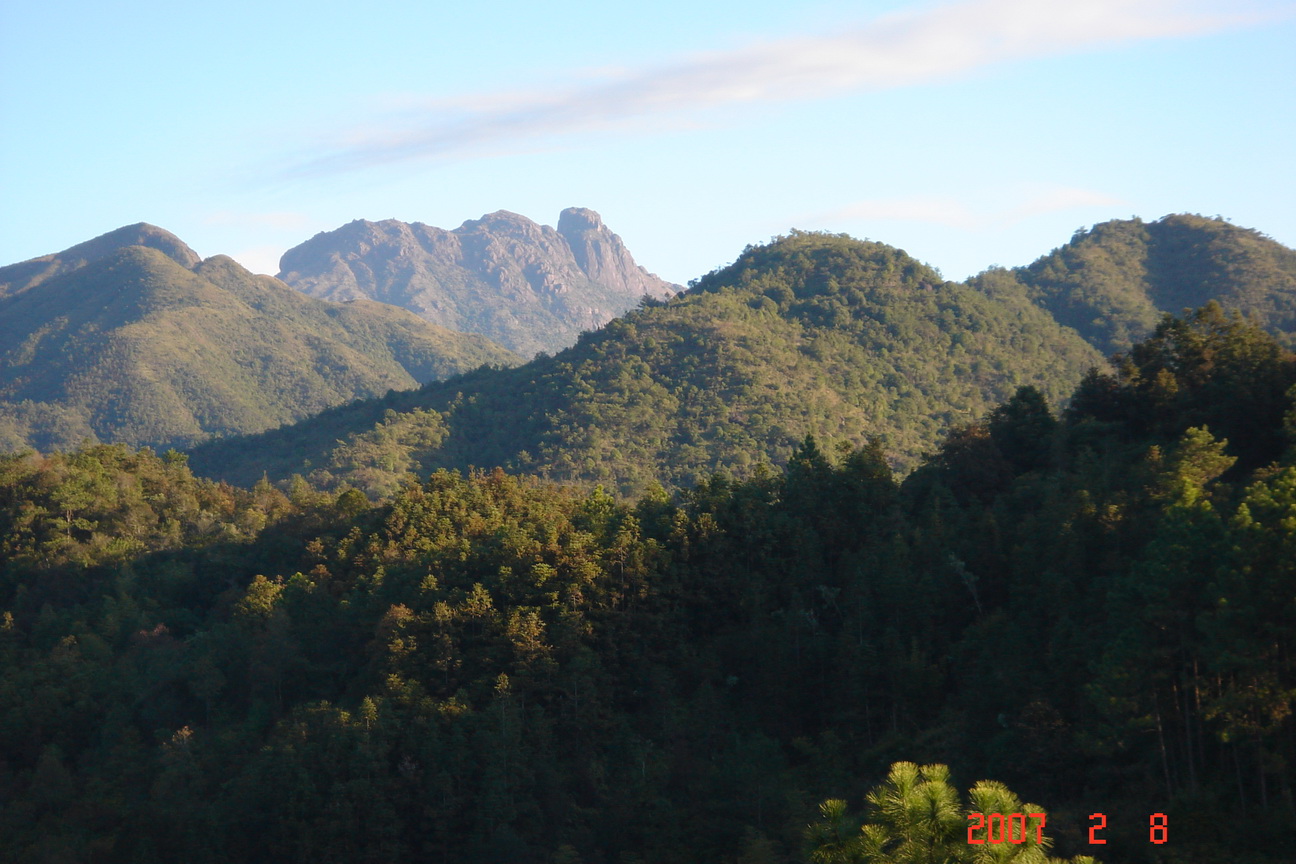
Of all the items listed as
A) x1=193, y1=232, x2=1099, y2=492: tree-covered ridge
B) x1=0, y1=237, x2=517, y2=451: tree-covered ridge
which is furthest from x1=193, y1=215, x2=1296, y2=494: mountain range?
x1=0, y1=237, x2=517, y2=451: tree-covered ridge

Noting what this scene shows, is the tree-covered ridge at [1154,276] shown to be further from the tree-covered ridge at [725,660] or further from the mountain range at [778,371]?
the tree-covered ridge at [725,660]

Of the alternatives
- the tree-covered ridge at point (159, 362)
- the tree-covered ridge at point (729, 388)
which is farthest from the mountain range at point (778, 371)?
the tree-covered ridge at point (159, 362)

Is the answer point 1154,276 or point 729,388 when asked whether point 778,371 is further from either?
point 1154,276

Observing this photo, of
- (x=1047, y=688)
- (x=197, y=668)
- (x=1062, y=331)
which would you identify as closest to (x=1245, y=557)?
(x=1047, y=688)

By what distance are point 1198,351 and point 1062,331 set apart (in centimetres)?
7041

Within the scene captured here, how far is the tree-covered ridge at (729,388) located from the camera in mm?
78875

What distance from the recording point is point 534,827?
27.1 m

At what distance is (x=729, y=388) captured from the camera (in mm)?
83875

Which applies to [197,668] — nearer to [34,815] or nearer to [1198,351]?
[34,815]

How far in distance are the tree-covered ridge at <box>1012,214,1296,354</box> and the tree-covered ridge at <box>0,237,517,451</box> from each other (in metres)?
102

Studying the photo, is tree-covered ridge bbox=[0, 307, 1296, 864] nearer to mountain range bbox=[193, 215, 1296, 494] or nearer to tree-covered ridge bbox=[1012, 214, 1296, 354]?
mountain range bbox=[193, 215, 1296, 494]

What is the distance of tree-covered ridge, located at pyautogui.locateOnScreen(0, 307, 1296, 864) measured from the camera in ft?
63.6

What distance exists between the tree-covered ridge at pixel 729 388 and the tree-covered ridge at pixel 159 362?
47.4 metres

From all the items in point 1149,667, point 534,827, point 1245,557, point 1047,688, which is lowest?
point 534,827
